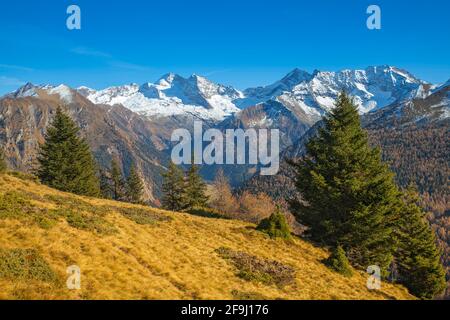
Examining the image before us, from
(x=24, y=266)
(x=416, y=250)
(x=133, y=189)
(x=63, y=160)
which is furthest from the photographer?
(x=133, y=189)

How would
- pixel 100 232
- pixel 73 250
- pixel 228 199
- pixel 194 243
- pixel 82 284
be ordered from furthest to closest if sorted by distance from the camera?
pixel 228 199
pixel 194 243
pixel 100 232
pixel 73 250
pixel 82 284

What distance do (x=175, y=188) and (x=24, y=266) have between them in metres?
63.5

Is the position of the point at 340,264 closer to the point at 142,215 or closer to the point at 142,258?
the point at 142,258

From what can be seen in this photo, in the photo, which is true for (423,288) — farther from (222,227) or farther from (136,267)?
(136,267)

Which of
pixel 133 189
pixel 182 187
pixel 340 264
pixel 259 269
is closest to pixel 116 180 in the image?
pixel 133 189

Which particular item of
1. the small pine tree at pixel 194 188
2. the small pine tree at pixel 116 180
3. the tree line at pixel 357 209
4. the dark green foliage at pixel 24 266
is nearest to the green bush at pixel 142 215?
the tree line at pixel 357 209

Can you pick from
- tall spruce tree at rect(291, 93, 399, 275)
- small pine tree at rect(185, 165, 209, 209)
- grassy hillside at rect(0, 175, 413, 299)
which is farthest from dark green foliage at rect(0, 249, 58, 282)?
small pine tree at rect(185, 165, 209, 209)

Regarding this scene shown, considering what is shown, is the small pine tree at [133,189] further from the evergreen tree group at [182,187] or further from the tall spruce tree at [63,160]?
the tall spruce tree at [63,160]

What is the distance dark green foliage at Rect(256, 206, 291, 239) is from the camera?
34191mm

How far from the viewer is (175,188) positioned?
81375mm

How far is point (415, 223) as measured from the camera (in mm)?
43531

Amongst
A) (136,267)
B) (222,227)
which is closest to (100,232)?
(136,267)

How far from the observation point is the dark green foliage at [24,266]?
56.3 feet
